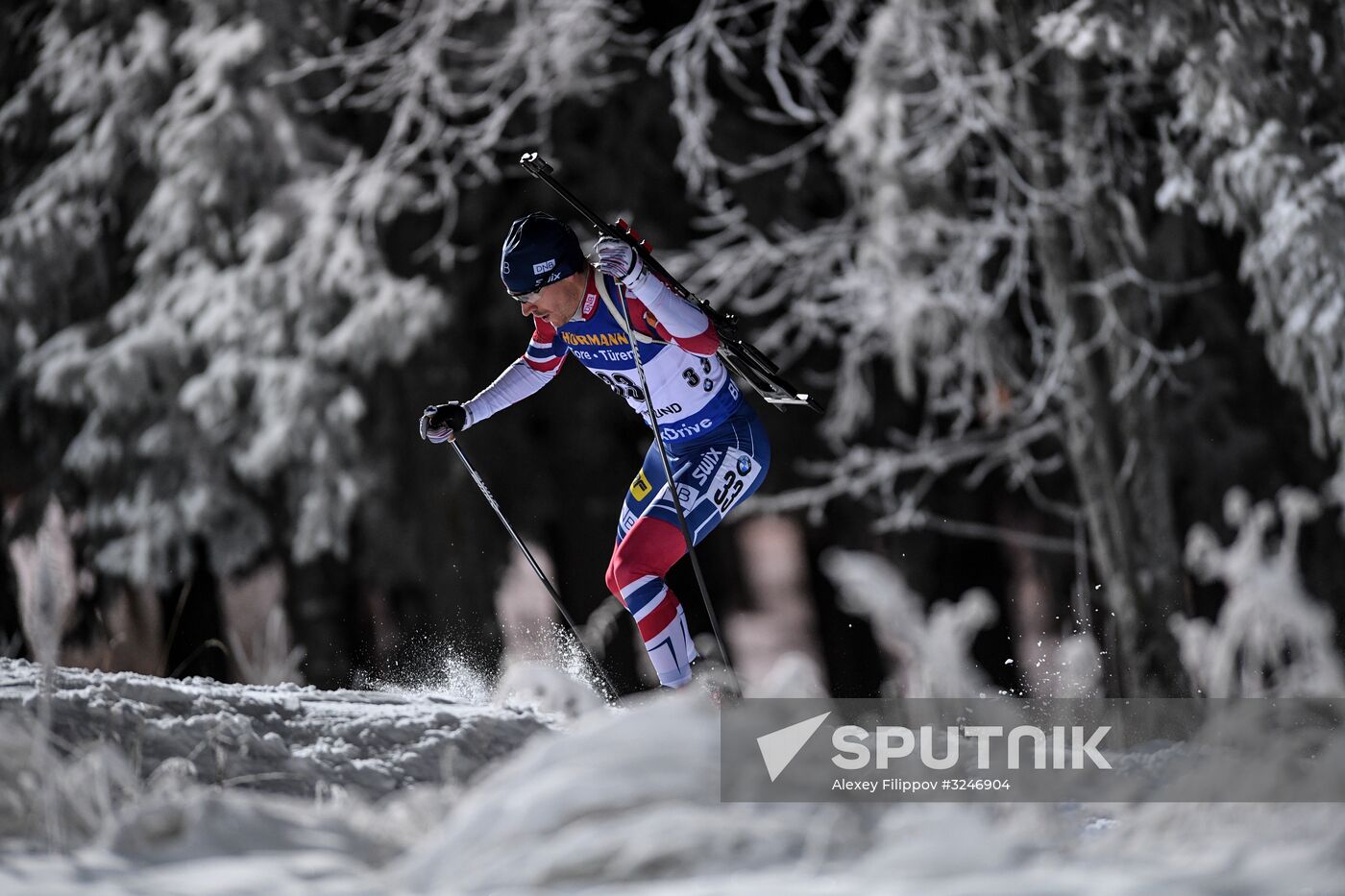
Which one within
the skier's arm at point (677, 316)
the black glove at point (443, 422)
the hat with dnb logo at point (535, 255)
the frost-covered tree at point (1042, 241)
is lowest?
the frost-covered tree at point (1042, 241)

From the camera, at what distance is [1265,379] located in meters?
10.9

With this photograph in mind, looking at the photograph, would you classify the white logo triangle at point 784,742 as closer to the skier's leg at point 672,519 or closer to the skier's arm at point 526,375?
the skier's leg at point 672,519

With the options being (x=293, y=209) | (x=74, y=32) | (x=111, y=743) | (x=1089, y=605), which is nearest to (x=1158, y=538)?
(x=1089, y=605)

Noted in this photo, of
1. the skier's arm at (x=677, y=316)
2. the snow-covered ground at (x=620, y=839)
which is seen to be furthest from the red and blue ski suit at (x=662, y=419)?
the snow-covered ground at (x=620, y=839)

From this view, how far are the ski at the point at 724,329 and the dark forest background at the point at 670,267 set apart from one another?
382cm

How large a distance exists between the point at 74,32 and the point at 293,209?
300cm

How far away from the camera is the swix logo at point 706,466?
5.21 metres

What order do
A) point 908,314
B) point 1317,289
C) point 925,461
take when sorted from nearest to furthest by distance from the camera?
point 1317,289 < point 908,314 < point 925,461

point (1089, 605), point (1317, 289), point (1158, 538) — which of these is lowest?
point (1089, 605)

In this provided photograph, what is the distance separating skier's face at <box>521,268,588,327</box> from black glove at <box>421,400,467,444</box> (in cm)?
51

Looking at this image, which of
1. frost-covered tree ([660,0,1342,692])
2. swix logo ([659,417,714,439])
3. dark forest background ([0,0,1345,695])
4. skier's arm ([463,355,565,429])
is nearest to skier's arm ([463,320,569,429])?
skier's arm ([463,355,565,429])

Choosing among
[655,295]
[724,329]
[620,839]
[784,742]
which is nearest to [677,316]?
[655,295]

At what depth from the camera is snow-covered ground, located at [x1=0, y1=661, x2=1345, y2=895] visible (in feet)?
7.63

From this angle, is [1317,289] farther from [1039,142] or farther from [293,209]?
[293,209]
